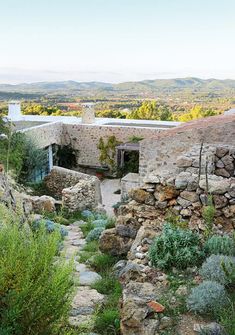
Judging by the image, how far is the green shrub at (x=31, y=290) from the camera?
3447 millimetres

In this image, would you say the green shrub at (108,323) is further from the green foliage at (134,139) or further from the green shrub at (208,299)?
the green foliage at (134,139)

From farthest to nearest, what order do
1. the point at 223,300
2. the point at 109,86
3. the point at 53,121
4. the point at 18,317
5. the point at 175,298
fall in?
the point at 109,86
the point at 53,121
the point at 175,298
the point at 223,300
the point at 18,317

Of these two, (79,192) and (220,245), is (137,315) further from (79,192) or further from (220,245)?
(79,192)

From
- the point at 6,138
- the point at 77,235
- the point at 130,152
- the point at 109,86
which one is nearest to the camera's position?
the point at 77,235

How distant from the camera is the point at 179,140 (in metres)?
12.6

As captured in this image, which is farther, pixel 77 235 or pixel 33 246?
pixel 77 235

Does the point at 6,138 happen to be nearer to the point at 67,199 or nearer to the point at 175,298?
the point at 67,199

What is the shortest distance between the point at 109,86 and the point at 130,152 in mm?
85408

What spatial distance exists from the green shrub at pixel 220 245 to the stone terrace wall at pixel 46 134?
714 inches

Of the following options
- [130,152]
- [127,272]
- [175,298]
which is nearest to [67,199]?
[127,272]

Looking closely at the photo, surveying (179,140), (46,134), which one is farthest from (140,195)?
(46,134)

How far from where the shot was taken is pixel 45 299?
3.55 meters

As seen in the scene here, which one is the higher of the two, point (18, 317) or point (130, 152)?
point (18, 317)

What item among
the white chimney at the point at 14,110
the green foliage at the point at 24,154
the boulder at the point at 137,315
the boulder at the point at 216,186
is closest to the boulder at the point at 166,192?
the boulder at the point at 216,186
